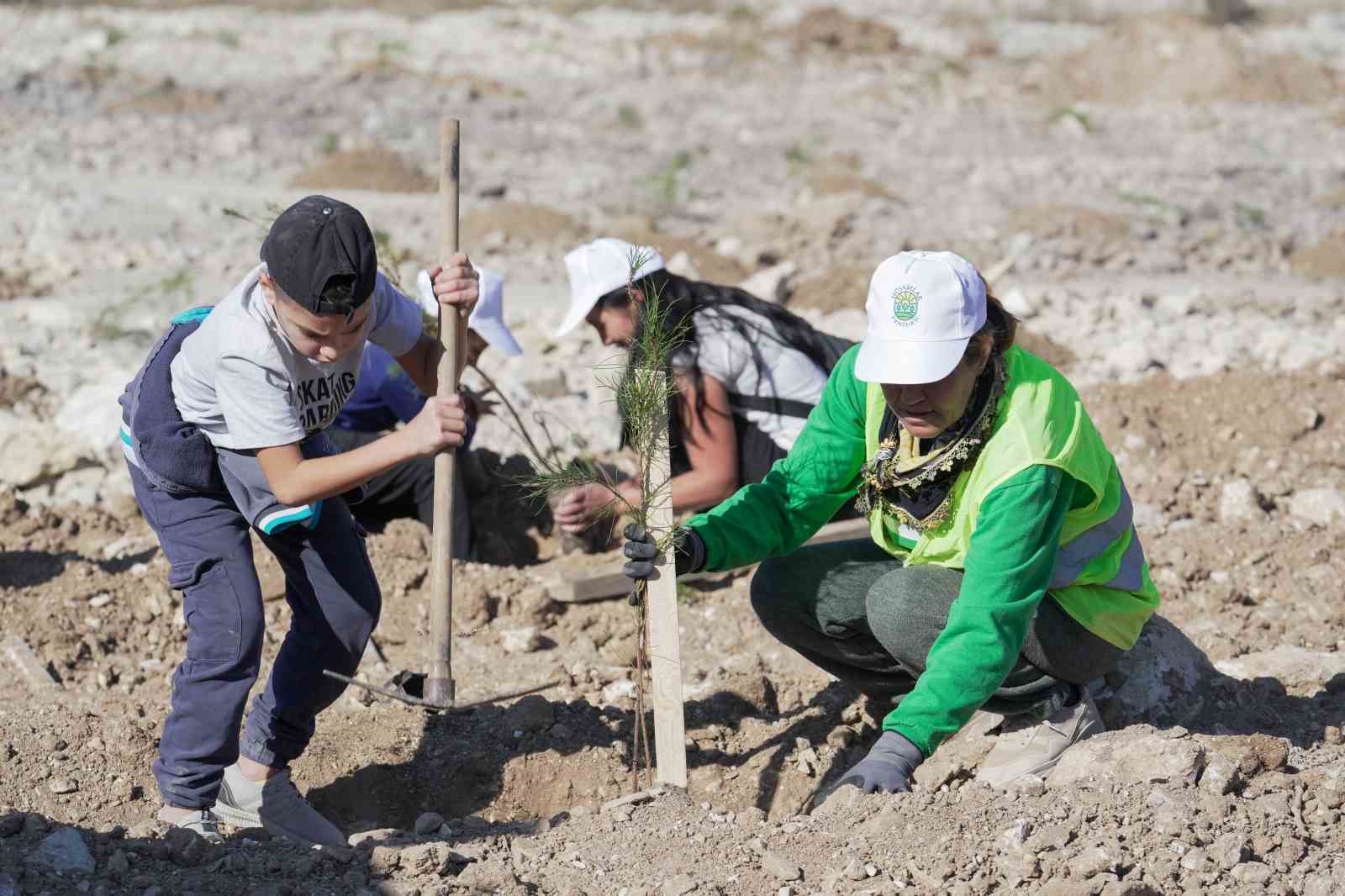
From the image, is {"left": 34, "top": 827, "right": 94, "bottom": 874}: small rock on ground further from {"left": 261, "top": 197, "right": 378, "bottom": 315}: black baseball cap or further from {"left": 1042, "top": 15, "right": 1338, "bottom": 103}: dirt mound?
{"left": 1042, "top": 15, "right": 1338, "bottom": 103}: dirt mound

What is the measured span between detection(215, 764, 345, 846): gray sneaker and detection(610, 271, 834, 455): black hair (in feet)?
5.02

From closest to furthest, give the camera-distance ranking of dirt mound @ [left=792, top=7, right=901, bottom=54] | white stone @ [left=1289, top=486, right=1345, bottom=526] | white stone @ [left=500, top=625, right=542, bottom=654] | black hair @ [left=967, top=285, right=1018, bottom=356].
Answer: black hair @ [left=967, top=285, right=1018, bottom=356] → white stone @ [left=500, top=625, right=542, bottom=654] → white stone @ [left=1289, top=486, right=1345, bottom=526] → dirt mound @ [left=792, top=7, right=901, bottom=54]

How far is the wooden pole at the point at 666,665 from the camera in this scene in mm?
3365

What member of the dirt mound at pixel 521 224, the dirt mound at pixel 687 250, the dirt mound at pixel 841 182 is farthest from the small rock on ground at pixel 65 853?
the dirt mound at pixel 841 182

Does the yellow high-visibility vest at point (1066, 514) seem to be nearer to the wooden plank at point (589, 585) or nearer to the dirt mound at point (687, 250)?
the wooden plank at point (589, 585)

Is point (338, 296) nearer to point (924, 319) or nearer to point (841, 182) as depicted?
point (924, 319)

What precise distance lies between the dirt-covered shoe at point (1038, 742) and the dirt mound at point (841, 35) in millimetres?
17716

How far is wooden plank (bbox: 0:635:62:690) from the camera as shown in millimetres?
4207

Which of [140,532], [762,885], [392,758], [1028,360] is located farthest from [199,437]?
[140,532]

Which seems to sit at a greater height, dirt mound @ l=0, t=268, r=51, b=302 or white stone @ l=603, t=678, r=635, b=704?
dirt mound @ l=0, t=268, r=51, b=302

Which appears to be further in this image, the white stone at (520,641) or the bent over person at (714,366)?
the white stone at (520,641)

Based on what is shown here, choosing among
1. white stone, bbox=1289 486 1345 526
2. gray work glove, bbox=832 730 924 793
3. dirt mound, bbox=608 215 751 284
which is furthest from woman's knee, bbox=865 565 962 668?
dirt mound, bbox=608 215 751 284

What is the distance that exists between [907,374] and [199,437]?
5.16 feet

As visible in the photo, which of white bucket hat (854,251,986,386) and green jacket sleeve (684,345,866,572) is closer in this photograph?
white bucket hat (854,251,986,386)
